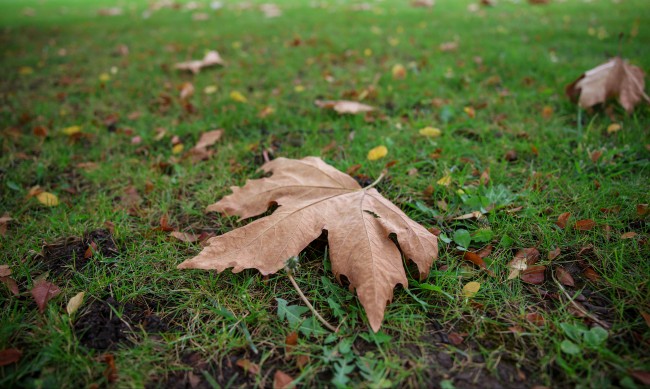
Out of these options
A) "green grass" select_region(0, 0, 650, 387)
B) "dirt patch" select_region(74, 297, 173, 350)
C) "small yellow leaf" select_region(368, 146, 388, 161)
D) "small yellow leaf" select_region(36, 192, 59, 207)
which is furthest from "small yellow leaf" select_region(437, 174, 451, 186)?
"small yellow leaf" select_region(36, 192, 59, 207)

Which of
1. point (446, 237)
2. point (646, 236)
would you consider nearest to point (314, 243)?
point (446, 237)

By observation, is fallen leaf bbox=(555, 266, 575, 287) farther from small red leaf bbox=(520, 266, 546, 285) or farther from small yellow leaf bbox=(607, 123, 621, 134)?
small yellow leaf bbox=(607, 123, 621, 134)

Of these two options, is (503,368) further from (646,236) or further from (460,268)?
(646,236)

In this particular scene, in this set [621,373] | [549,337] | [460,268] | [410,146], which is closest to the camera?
[621,373]

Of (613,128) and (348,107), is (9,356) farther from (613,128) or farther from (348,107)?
(613,128)

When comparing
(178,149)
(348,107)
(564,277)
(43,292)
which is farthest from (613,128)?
(43,292)

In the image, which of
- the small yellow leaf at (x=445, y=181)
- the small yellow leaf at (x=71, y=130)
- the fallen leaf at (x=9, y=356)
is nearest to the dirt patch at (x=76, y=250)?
the fallen leaf at (x=9, y=356)
